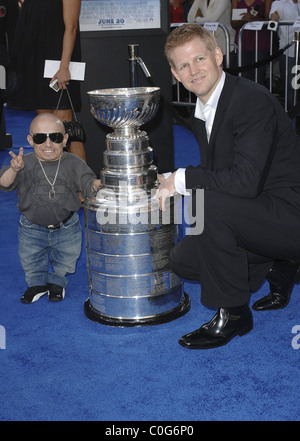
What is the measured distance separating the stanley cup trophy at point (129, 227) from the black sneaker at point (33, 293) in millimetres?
373

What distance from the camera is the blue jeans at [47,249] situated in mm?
2963

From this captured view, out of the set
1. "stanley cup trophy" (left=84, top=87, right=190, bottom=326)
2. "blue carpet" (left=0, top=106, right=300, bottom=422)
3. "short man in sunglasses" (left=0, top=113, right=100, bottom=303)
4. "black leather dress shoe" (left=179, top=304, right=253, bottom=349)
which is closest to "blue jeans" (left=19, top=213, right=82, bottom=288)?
"short man in sunglasses" (left=0, top=113, right=100, bottom=303)

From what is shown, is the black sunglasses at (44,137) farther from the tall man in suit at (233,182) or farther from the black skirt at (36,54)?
the black skirt at (36,54)

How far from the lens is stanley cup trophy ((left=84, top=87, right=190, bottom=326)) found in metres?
2.58

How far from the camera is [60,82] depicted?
160 inches

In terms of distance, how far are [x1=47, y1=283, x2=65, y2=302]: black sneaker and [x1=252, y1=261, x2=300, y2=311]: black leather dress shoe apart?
35.0 inches

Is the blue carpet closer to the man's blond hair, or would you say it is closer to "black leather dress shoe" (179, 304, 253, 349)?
"black leather dress shoe" (179, 304, 253, 349)

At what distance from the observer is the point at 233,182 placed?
2293 mm

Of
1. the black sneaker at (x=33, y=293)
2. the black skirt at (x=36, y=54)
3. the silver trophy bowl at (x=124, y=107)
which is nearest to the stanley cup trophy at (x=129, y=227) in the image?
the silver trophy bowl at (x=124, y=107)

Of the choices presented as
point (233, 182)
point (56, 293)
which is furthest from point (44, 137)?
point (233, 182)

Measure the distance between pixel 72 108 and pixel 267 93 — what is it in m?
1.95
